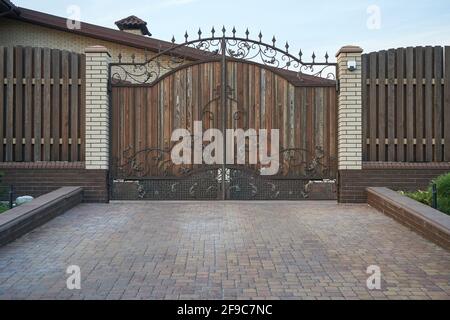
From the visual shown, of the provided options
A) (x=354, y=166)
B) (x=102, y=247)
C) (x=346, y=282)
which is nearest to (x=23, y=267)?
(x=102, y=247)

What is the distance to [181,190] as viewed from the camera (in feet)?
32.1

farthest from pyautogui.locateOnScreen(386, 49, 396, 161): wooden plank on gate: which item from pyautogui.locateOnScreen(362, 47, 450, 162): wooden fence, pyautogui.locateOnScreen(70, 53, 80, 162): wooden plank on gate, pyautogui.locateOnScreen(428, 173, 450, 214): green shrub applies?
pyautogui.locateOnScreen(70, 53, 80, 162): wooden plank on gate

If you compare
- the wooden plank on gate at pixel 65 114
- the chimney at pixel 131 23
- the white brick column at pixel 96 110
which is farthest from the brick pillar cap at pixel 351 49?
the chimney at pixel 131 23

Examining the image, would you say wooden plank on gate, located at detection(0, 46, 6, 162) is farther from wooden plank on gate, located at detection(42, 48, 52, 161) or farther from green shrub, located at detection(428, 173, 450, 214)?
green shrub, located at detection(428, 173, 450, 214)

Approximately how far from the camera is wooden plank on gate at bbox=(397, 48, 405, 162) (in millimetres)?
9633

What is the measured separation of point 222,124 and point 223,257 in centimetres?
453

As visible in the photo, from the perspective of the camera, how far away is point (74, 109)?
31.7 feet

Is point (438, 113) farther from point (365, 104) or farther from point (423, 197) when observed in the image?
point (423, 197)

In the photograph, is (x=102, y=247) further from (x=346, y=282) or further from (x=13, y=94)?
(x=13, y=94)

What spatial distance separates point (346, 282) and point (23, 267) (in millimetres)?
3073

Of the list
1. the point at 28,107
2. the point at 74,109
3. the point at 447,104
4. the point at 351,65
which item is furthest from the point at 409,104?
the point at 28,107

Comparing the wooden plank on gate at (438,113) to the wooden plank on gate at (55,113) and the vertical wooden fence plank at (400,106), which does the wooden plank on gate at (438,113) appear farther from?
the wooden plank on gate at (55,113)
